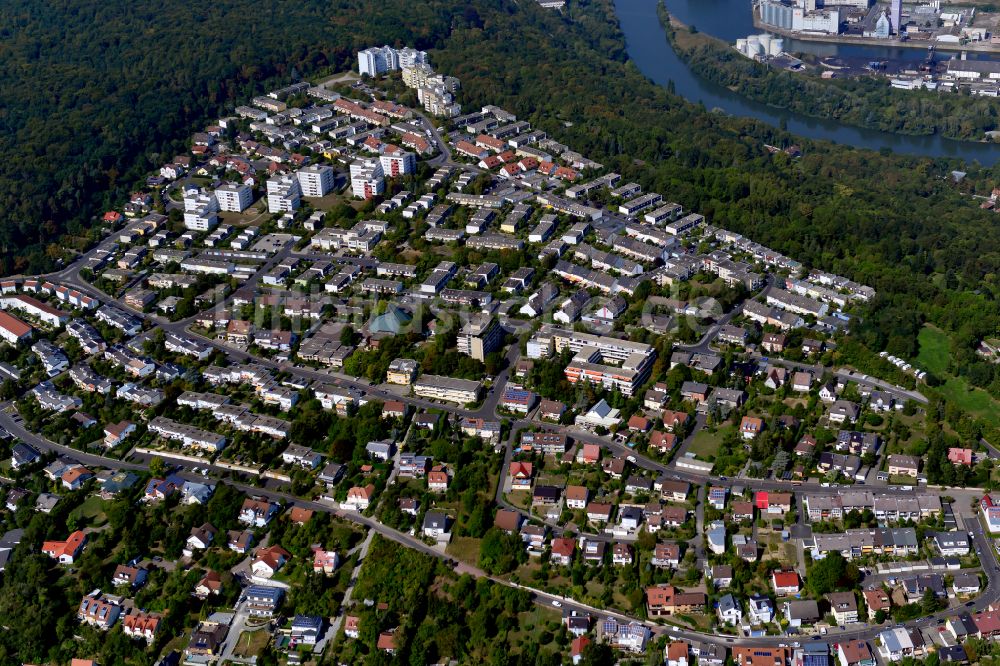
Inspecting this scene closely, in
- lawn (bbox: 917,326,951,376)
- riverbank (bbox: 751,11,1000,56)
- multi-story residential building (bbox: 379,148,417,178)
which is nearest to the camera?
lawn (bbox: 917,326,951,376)

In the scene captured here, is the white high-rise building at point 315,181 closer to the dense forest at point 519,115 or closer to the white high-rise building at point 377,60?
the dense forest at point 519,115

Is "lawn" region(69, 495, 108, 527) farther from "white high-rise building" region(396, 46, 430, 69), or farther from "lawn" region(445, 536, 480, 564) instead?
"white high-rise building" region(396, 46, 430, 69)

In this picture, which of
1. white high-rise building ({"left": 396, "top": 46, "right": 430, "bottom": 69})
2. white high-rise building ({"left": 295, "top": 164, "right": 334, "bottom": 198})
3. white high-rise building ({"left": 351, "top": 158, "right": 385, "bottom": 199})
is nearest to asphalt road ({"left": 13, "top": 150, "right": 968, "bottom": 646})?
white high-rise building ({"left": 295, "top": 164, "right": 334, "bottom": 198})

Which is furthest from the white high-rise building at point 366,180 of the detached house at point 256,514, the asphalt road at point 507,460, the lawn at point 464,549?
the lawn at point 464,549

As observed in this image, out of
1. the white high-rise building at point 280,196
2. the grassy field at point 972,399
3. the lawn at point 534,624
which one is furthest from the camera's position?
the white high-rise building at point 280,196

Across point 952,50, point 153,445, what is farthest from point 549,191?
point 952,50

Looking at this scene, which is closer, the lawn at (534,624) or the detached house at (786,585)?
the lawn at (534,624)
